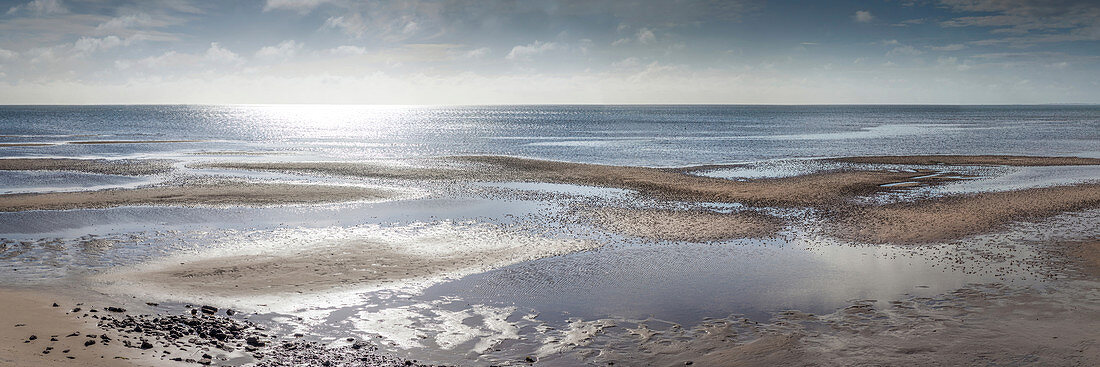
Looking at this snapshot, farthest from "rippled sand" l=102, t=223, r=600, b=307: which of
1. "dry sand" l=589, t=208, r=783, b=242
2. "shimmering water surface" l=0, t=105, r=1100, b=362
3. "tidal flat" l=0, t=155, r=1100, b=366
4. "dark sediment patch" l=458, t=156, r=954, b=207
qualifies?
"dark sediment patch" l=458, t=156, r=954, b=207

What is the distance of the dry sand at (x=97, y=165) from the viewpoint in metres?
50.0

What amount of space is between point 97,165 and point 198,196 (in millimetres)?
25076

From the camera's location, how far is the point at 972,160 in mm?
57750

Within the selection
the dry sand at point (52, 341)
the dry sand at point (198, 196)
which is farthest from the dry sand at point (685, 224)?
the dry sand at point (52, 341)

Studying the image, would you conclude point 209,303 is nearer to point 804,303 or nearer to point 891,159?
point 804,303

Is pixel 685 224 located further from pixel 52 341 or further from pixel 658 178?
pixel 52 341

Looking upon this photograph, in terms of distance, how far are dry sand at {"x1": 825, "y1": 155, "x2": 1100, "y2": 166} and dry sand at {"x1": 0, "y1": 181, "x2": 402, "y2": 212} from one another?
41759 millimetres

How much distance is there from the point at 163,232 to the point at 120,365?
1632 centimetres

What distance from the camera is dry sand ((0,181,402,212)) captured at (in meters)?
33.5

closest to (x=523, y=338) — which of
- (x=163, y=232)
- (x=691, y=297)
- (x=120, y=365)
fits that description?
(x=691, y=297)

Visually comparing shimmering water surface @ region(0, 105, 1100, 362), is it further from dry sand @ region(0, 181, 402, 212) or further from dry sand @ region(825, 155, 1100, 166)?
dry sand @ region(825, 155, 1100, 166)

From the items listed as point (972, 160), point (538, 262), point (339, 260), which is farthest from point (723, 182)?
point (972, 160)

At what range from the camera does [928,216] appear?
29.6 meters

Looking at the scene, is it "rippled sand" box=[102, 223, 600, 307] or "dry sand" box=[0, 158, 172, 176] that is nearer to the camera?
"rippled sand" box=[102, 223, 600, 307]
